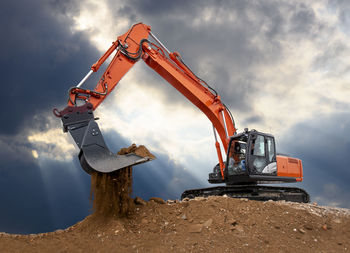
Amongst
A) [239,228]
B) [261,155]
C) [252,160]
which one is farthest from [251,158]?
[239,228]

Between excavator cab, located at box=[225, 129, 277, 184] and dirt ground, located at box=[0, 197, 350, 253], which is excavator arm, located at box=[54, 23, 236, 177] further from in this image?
dirt ground, located at box=[0, 197, 350, 253]

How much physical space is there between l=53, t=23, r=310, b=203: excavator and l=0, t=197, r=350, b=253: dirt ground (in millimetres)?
2075

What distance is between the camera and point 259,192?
939cm

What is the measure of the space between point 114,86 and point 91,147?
2.39 meters

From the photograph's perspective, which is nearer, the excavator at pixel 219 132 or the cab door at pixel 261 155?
the excavator at pixel 219 132

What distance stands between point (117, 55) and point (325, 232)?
6.71 m

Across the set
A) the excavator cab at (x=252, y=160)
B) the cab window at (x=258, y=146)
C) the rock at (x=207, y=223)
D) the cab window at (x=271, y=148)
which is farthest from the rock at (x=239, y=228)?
the cab window at (x=271, y=148)

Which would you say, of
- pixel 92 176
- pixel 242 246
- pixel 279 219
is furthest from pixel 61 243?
pixel 279 219

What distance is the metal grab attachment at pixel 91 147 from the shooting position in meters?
5.62

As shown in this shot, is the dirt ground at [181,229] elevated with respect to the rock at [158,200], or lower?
lower

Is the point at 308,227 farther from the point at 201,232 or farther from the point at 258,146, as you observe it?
the point at 258,146

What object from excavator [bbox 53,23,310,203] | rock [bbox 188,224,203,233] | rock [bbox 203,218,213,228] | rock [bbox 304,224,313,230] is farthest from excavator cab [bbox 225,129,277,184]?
rock [bbox 188,224,203,233]

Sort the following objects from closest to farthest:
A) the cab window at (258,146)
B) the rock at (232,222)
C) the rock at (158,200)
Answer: the rock at (232,222)
the rock at (158,200)
the cab window at (258,146)

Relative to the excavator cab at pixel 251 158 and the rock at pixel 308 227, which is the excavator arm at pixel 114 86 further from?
the rock at pixel 308 227
